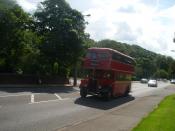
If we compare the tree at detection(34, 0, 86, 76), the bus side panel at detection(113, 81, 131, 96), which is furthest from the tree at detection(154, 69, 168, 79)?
the bus side panel at detection(113, 81, 131, 96)

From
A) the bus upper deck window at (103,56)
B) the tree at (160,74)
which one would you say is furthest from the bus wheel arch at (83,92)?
the tree at (160,74)

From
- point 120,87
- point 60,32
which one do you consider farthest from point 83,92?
point 60,32

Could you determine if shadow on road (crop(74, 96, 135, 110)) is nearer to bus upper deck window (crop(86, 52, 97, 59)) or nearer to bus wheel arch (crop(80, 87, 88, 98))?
bus wheel arch (crop(80, 87, 88, 98))

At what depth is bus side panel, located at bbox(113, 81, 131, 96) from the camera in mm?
31303

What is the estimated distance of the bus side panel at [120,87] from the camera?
103 feet

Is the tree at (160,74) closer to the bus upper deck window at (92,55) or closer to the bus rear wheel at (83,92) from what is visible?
the bus rear wheel at (83,92)

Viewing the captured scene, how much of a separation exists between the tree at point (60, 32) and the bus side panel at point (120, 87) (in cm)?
1242

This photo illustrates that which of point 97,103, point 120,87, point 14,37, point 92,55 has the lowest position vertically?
point 97,103

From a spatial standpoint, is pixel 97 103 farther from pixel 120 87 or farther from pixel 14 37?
pixel 14 37

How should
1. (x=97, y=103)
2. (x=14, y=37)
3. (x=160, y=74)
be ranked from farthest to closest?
(x=160, y=74) < (x=14, y=37) < (x=97, y=103)

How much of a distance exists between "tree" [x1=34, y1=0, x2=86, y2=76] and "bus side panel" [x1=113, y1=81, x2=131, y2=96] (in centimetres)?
1242

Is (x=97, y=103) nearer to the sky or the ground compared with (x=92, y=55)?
nearer to the ground

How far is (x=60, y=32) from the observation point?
48.5 m

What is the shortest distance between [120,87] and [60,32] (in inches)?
671
